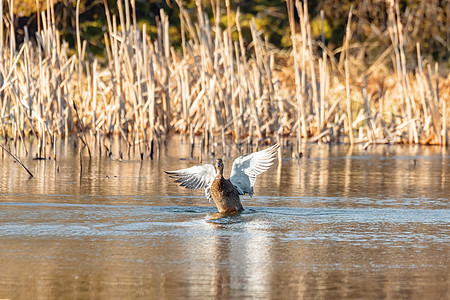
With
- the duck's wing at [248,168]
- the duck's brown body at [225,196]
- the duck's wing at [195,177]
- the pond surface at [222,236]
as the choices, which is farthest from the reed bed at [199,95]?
the duck's brown body at [225,196]

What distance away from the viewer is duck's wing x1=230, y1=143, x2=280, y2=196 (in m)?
7.09

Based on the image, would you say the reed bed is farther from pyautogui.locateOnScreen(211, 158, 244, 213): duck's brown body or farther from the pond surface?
pyautogui.locateOnScreen(211, 158, 244, 213): duck's brown body

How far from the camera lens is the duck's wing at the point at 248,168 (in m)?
7.09

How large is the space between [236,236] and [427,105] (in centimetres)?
736

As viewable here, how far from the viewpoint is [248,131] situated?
1266 cm

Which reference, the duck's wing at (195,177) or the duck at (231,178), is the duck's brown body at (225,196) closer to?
the duck at (231,178)

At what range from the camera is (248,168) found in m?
7.15

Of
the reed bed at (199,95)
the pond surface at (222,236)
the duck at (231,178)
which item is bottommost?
the pond surface at (222,236)

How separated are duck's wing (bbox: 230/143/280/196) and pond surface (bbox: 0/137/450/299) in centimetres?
19

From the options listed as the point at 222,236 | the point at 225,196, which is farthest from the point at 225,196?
the point at 222,236

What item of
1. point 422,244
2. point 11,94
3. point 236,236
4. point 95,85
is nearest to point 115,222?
point 236,236

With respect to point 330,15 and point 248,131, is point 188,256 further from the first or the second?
point 330,15

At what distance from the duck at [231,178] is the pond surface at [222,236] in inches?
4.8

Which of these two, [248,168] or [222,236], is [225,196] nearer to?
[248,168]
